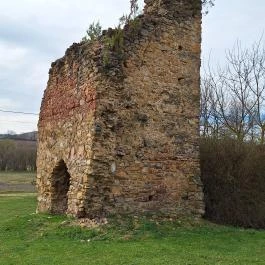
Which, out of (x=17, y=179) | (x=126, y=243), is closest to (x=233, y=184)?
(x=126, y=243)

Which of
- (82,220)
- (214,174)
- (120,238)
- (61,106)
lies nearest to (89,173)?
(82,220)

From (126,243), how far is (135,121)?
117 inches

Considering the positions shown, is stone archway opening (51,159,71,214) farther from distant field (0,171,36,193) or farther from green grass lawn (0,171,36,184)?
green grass lawn (0,171,36,184)

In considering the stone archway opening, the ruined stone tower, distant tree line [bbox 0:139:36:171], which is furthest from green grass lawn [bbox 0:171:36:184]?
the ruined stone tower

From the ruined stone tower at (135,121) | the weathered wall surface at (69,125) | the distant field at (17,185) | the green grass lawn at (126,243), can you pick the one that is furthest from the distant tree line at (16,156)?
the green grass lawn at (126,243)

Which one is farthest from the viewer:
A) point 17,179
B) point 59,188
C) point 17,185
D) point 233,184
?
point 17,179

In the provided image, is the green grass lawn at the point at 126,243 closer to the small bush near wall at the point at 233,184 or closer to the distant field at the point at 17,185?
the small bush near wall at the point at 233,184

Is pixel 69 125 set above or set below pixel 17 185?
above

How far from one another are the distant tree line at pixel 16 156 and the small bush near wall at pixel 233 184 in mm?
56818

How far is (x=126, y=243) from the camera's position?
8219mm

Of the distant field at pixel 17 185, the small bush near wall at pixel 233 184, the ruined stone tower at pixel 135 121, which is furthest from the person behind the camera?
the distant field at pixel 17 185

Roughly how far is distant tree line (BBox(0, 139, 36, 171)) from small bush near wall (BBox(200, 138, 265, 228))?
186 feet

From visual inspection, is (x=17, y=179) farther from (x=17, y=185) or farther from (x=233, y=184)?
(x=233, y=184)

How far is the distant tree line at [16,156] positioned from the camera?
6775 cm
